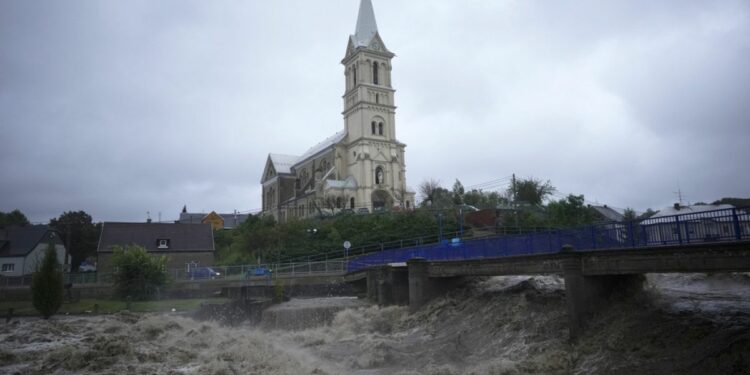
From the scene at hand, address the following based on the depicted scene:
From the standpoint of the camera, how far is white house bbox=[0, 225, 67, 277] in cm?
6412

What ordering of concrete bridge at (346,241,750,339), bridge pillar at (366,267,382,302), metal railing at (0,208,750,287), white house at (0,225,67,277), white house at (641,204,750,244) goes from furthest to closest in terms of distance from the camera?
1. white house at (0,225,67,277)
2. bridge pillar at (366,267,382,302)
3. metal railing at (0,208,750,287)
4. concrete bridge at (346,241,750,339)
5. white house at (641,204,750,244)

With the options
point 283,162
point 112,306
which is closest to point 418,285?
point 112,306

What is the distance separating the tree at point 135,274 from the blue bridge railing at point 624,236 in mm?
26040

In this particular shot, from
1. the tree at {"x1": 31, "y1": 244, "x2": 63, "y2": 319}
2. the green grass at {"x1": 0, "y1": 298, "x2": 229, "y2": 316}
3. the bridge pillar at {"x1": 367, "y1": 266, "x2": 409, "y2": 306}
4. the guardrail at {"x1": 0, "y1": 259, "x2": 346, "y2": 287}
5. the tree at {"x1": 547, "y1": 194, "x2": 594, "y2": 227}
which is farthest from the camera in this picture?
the tree at {"x1": 547, "y1": 194, "x2": 594, "y2": 227}

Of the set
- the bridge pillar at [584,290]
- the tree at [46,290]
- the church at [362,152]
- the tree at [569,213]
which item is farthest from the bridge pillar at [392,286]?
the church at [362,152]

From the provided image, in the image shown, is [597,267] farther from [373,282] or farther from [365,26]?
[365,26]

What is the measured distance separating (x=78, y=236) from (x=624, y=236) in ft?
288

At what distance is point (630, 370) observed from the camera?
48.3 feet

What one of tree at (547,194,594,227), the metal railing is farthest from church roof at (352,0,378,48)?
the metal railing

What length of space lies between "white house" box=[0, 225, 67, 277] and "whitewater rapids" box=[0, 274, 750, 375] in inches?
1470

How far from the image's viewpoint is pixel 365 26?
96000 millimetres

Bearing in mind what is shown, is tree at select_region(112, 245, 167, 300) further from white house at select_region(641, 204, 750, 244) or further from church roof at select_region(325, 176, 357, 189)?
church roof at select_region(325, 176, 357, 189)

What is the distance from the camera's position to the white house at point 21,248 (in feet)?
210

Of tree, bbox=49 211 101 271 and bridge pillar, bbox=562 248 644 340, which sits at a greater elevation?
tree, bbox=49 211 101 271
